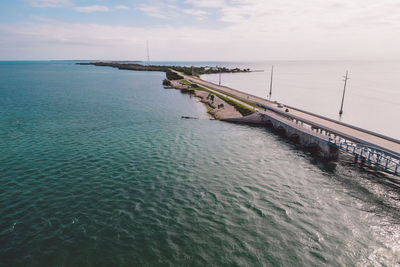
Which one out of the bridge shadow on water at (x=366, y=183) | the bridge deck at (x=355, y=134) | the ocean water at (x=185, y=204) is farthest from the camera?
the bridge deck at (x=355, y=134)

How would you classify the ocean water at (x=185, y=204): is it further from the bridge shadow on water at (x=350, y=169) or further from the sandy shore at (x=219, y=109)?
the sandy shore at (x=219, y=109)

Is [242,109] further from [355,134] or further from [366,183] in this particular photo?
[366,183]

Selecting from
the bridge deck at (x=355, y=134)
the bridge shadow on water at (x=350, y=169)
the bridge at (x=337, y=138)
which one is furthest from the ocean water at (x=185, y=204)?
the bridge deck at (x=355, y=134)

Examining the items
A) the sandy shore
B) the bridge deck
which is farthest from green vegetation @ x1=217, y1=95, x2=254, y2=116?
the bridge deck

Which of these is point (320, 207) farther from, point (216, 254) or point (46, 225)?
point (46, 225)

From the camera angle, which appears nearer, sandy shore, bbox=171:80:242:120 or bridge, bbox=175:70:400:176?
bridge, bbox=175:70:400:176

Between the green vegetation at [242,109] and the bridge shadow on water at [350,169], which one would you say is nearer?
the bridge shadow on water at [350,169]

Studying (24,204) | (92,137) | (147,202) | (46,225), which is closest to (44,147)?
(92,137)

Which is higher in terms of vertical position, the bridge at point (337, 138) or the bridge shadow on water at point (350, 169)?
the bridge at point (337, 138)

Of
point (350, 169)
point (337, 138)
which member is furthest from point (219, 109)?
point (350, 169)

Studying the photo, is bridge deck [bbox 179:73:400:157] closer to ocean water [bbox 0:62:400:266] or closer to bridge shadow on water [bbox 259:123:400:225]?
bridge shadow on water [bbox 259:123:400:225]
